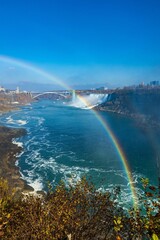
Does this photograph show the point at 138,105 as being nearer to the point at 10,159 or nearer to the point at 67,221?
the point at 10,159

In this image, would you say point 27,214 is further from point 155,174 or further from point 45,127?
point 45,127

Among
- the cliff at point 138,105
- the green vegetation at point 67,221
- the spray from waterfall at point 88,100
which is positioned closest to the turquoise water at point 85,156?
the green vegetation at point 67,221

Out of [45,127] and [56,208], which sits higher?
[56,208]

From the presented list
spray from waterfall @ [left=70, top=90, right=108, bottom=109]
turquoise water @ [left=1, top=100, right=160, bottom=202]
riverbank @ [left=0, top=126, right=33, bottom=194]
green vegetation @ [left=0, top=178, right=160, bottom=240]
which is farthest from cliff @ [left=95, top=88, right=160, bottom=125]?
green vegetation @ [left=0, top=178, right=160, bottom=240]

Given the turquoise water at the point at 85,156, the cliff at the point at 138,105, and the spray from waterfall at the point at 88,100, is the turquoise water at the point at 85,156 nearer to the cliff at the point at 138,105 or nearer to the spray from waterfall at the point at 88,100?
the cliff at the point at 138,105

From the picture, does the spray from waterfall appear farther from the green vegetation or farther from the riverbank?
the green vegetation

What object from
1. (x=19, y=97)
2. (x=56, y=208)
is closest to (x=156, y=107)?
(x=56, y=208)

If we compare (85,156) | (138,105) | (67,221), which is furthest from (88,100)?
(67,221)

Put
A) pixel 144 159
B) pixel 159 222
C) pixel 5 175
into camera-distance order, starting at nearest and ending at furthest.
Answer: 1. pixel 159 222
2. pixel 5 175
3. pixel 144 159
